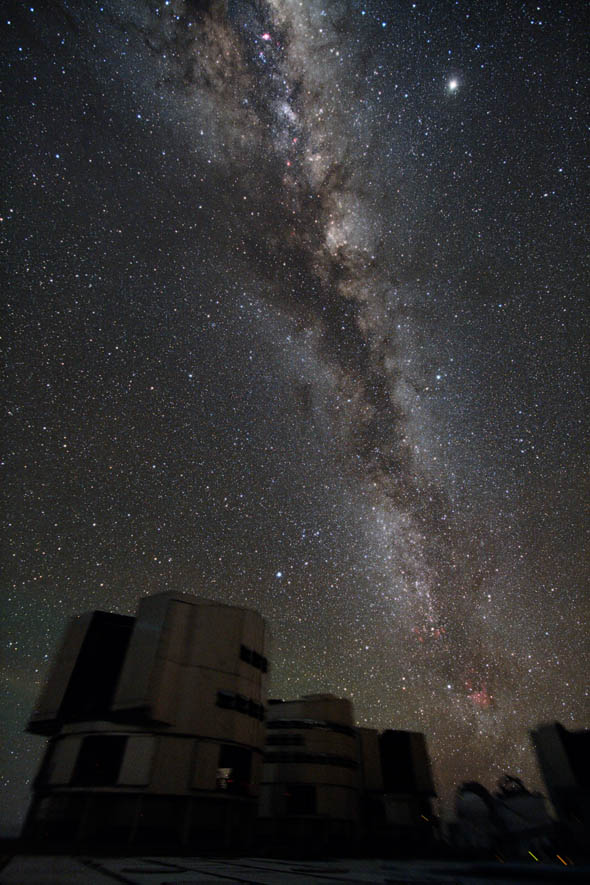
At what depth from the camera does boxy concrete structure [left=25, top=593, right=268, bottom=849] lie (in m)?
21.2

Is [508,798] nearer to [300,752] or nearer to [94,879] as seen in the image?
[300,752]

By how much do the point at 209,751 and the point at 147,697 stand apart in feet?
15.6

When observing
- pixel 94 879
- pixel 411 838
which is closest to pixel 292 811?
pixel 411 838

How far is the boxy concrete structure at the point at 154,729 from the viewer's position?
21.2 m

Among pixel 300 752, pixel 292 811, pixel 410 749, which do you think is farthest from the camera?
pixel 410 749

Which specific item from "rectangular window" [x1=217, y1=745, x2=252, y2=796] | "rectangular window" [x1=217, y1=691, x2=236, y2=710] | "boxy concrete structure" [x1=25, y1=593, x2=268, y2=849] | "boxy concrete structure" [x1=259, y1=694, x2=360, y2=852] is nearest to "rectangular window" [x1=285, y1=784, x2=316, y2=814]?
"boxy concrete structure" [x1=259, y1=694, x2=360, y2=852]

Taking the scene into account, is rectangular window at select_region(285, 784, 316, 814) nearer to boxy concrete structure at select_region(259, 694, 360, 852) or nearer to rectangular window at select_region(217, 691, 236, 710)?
boxy concrete structure at select_region(259, 694, 360, 852)

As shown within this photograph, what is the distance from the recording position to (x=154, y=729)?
22453 millimetres

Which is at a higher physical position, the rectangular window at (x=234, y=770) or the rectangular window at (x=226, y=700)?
the rectangular window at (x=226, y=700)

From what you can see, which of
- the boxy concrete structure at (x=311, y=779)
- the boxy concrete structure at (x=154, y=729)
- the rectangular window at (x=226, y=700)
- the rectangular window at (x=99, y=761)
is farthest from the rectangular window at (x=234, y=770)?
the boxy concrete structure at (x=311, y=779)

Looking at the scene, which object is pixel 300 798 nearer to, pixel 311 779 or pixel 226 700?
pixel 311 779

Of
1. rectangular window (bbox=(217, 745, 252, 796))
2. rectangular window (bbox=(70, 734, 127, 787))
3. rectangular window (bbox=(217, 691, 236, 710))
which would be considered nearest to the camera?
rectangular window (bbox=(70, 734, 127, 787))

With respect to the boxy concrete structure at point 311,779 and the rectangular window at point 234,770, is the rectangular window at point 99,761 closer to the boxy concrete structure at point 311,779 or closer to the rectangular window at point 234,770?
the rectangular window at point 234,770

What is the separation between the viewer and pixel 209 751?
23219mm
